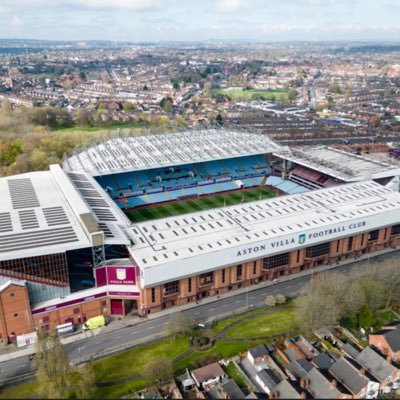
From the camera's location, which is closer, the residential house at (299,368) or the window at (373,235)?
the residential house at (299,368)

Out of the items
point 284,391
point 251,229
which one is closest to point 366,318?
point 251,229

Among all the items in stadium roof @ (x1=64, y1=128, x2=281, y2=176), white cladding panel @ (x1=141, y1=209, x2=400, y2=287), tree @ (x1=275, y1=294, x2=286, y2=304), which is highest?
stadium roof @ (x1=64, y1=128, x2=281, y2=176)

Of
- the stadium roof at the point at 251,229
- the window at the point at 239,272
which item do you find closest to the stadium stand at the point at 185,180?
the stadium roof at the point at 251,229

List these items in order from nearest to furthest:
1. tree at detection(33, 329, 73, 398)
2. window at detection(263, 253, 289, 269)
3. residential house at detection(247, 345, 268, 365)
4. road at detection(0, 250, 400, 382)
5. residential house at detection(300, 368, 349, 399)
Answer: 1. residential house at detection(300, 368, 349, 399)
2. tree at detection(33, 329, 73, 398)
3. residential house at detection(247, 345, 268, 365)
4. road at detection(0, 250, 400, 382)
5. window at detection(263, 253, 289, 269)

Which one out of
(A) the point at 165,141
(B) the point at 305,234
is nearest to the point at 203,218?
(B) the point at 305,234

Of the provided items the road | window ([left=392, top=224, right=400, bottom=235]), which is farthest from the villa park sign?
window ([left=392, top=224, right=400, bottom=235])

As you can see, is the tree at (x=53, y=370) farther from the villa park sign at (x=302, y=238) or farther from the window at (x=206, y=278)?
the villa park sign at (x=302, y=238)

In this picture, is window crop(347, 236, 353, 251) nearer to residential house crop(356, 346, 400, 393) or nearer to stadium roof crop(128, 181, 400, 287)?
stadium roof crop(128, 181, 400, 287)
